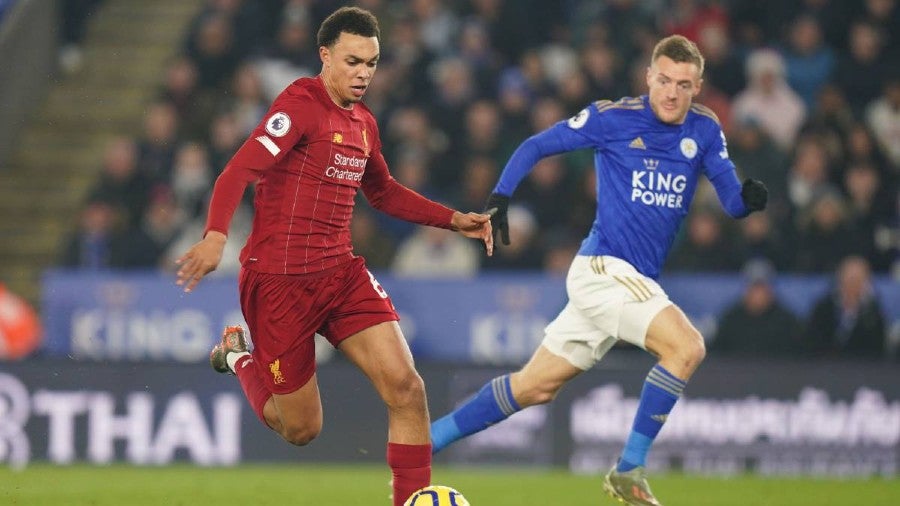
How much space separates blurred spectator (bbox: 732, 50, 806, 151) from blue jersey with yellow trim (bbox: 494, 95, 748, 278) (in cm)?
650

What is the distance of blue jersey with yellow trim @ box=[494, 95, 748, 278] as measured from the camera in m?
8.41

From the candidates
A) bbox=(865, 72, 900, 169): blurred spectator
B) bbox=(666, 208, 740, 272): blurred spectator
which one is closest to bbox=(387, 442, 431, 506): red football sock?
bbox=(666, 208, 740, 272): blurred spectator

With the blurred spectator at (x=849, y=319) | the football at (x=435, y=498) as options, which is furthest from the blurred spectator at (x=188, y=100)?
the football at (x=435, y=498)

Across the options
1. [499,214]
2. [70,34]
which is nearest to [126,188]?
[70,34]

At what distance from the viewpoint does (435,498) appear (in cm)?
711

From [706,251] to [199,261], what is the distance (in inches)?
305

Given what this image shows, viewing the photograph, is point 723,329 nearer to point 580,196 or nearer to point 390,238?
point 580,196

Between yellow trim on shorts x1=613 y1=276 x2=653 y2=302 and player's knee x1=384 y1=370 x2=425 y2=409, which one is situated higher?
yellow trim on shorts x1=613 y1=276 x2=653 y2=302

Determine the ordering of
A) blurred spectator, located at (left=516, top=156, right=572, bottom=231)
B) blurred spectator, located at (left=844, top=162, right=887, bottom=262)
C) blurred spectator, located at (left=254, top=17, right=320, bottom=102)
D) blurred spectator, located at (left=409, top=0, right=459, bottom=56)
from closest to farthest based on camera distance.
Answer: blurred spectator, located at (left=844, top=162, right=887, bottom=262), blurred spectator, located at (left=516, top=156, right=572, bottom=231), blurred spectator, located at (left=254, top=17, right=320, bottom=102), blurred spectator, located at (left=409, top=0, right=459, bottom=56)

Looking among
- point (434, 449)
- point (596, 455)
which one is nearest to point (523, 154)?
point (434, 449)

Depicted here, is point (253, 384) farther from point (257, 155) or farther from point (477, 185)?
point (477, 185)

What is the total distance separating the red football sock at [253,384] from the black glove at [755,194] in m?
2.62

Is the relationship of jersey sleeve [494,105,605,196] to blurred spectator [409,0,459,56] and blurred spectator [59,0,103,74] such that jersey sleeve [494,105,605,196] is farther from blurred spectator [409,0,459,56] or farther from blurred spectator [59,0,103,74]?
blurred spectator [59,0,103,74]

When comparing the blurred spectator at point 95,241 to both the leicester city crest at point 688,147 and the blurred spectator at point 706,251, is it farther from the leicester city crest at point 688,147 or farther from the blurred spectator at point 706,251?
the leicester city crest at point 688,147
